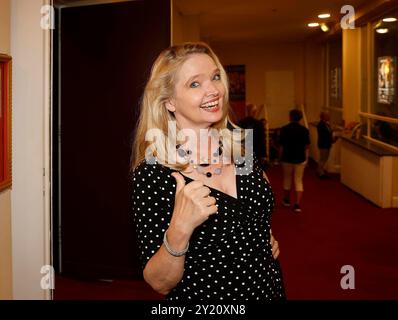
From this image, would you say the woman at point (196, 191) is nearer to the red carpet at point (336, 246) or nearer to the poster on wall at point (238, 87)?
the red carpet at point (336, 246)

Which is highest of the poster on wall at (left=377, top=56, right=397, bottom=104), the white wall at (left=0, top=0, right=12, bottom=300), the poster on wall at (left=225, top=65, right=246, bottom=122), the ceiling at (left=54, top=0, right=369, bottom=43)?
the ceiling at (left=54, top=0, right=369, bottom=43)

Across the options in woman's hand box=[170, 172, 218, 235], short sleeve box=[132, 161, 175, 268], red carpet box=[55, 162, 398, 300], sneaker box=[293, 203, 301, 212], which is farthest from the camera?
sneaker box=[293, 203, 301, 212]

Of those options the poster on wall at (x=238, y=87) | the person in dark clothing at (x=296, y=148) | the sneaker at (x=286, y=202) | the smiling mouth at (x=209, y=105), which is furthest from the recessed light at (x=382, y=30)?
the smiling mouth at (x=209, y=105)

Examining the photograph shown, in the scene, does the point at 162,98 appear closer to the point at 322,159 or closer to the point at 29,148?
the point at 29,148

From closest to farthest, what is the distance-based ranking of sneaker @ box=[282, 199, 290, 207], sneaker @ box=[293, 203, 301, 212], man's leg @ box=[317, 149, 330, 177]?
1. sneaker @ box=[293, 203, 301, 212]
2. sneaker @ box=[282, 199, 290, 207]
3. man's leg @ box=[317, 149, 330, 177]

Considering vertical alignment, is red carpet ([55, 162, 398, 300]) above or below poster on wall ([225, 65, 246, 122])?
below

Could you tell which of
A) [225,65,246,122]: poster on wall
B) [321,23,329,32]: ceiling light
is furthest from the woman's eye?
[225,65,246,122]: poster on wall

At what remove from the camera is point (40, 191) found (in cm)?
246

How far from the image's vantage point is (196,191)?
3.82 feet

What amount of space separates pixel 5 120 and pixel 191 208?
4.94 feet

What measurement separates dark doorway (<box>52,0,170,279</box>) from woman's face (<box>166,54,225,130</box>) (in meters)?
2.44

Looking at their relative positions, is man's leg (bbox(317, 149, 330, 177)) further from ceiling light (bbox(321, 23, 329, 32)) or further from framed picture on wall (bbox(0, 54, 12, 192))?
framed picture on wall (bbox(0, 54, 12, 192))

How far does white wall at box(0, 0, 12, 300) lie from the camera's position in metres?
2.29
